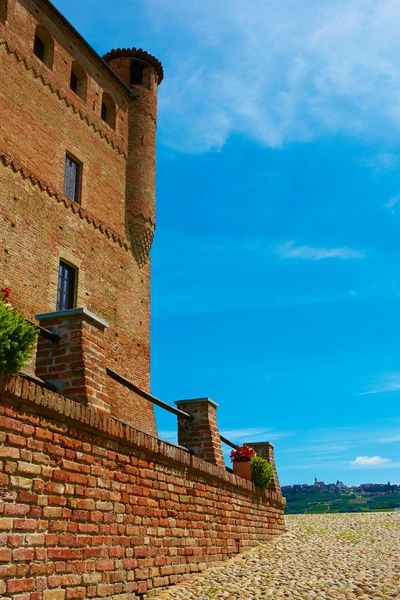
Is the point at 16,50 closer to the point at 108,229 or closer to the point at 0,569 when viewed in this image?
the point at 108,229

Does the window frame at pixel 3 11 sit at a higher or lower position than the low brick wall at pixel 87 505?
higher

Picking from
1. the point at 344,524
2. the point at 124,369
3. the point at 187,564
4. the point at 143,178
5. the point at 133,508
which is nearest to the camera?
the point at 133,508

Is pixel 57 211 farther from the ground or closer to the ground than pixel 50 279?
farther from the ground

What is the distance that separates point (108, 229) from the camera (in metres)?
18.3

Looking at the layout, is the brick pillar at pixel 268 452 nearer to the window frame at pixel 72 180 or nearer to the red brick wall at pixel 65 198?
the red brick wall at pixel 65 198

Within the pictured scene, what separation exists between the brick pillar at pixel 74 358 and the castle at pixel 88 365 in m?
0.02

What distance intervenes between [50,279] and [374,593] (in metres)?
11.4

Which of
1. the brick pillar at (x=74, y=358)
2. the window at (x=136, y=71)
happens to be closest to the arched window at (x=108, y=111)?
the window at (x=136, y=71)

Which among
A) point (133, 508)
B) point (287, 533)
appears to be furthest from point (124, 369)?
point (133, 508)

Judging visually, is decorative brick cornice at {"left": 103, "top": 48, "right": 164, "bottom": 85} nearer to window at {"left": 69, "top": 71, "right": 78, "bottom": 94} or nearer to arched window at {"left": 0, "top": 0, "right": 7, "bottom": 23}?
window at {"left": 69, "top": 71, "right": 78, "bottom": 94}

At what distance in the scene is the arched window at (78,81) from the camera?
18.7 meters

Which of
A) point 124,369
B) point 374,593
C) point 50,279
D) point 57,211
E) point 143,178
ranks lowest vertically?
point 374,593

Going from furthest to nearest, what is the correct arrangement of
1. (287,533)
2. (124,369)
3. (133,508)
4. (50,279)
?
(124,369), (50,279), (287,533), (133,508)

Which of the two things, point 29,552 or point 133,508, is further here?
point 133,508
